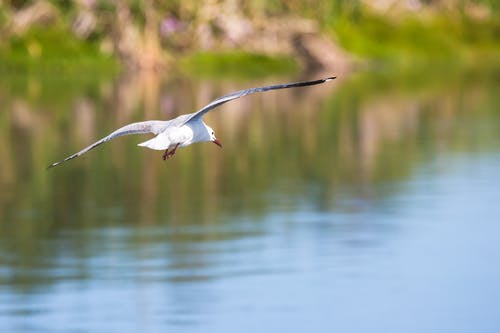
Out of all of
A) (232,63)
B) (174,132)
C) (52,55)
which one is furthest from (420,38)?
(174,132)

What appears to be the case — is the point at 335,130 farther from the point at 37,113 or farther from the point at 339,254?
the point at 339,254

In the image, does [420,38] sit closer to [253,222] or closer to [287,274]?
[253,222]

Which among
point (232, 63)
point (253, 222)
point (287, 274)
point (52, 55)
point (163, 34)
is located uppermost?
point (163, 34)

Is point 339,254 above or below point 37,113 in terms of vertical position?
below

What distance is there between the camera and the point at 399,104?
171 feet

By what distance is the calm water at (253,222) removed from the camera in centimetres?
1944

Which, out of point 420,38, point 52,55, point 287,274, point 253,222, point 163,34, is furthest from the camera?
point 420,38

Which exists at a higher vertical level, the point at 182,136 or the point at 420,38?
the point at 420,38

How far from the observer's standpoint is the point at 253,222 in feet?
88.3

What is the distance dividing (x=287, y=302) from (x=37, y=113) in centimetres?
2634

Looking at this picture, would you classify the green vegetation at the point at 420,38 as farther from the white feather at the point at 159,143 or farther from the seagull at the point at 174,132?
the white feather at the point at 159,143

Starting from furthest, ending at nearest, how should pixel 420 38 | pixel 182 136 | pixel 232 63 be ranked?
pixel 420 38
pixel 232 63
pixel 182 136

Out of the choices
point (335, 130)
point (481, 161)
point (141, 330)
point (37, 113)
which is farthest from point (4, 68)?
point (141, 330)

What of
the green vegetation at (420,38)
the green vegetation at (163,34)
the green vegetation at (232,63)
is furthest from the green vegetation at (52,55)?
the green vegetation at (420,38)
